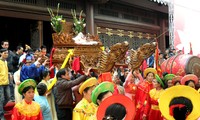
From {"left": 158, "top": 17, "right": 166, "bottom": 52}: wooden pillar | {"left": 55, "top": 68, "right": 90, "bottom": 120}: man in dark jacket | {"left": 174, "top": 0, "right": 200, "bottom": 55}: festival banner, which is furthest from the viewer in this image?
{"left": 158, "top": 17, "right": 166, "bottom": 52}: wooden pillar

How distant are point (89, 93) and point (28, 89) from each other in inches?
40.4

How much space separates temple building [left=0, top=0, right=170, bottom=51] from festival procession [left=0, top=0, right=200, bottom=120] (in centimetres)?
250

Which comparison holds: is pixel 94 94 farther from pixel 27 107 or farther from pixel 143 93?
pixel 143 93

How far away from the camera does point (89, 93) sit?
431cm

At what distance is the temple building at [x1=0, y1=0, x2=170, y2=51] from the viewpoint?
1080 centimetres

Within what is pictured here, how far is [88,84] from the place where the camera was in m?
4.32

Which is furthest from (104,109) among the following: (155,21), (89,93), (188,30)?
(155,21)

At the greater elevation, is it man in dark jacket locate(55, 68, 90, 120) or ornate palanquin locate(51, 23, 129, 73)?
ornate palanquin locate(51, 23, 129, 73)

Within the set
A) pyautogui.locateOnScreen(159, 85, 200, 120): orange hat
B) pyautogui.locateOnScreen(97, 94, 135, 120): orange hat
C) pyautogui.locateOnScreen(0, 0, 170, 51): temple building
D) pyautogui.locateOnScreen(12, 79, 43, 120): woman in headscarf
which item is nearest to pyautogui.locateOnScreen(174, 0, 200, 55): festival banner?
pyautogui.locateOnScreen(0, 0, 170, 51): temple building

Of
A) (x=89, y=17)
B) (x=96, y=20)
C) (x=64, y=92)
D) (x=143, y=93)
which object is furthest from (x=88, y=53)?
(x=96, y=20)

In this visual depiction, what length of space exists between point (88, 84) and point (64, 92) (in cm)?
159

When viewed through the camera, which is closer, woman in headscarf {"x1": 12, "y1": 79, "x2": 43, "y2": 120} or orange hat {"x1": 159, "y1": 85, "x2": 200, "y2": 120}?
orange hat {"x1": 159, "y1": 85, "x2": 200, "y2": 120}

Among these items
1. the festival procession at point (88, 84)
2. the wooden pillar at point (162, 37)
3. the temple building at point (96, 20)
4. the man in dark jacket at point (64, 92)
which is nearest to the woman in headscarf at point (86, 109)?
the festival procession at point (88, 84)

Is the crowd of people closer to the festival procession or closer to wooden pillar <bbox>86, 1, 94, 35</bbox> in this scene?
the festival procession
